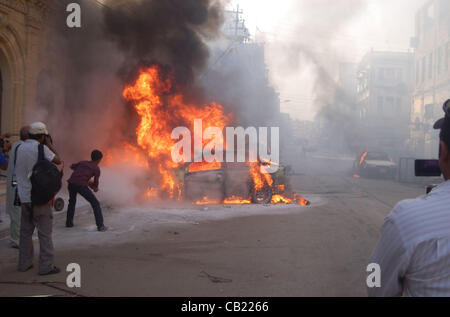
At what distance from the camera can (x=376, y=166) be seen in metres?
22.3

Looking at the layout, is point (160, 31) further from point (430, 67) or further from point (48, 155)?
point (430, 67)

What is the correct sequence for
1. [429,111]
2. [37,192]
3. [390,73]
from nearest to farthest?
[37,192] → [429,111] → [390,73]

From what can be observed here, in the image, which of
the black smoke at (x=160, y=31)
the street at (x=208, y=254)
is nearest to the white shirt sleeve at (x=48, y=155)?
the street at (x=208, y=254)

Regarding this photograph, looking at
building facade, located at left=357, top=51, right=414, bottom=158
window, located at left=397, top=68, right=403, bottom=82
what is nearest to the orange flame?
building facade, located at left=357, top=51, right=414, bottom=158

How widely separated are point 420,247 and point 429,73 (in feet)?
117

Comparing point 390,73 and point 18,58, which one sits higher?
point 390,73

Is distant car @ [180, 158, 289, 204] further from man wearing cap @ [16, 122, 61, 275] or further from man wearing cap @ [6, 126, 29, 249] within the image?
man wearing cap @ [16, 122, 61, 275]

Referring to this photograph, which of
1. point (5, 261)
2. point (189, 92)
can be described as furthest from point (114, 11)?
point (5, 261)

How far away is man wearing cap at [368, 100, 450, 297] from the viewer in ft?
4.66

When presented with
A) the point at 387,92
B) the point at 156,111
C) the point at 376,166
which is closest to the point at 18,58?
the point at 156,111

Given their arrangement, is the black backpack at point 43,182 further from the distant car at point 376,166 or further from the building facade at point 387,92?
the building facade at point 387,92

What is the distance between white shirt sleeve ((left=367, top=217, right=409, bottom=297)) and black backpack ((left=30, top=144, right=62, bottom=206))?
4237 mm

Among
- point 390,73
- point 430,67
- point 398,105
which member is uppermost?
point 390,73

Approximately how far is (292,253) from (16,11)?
9.88 meters
